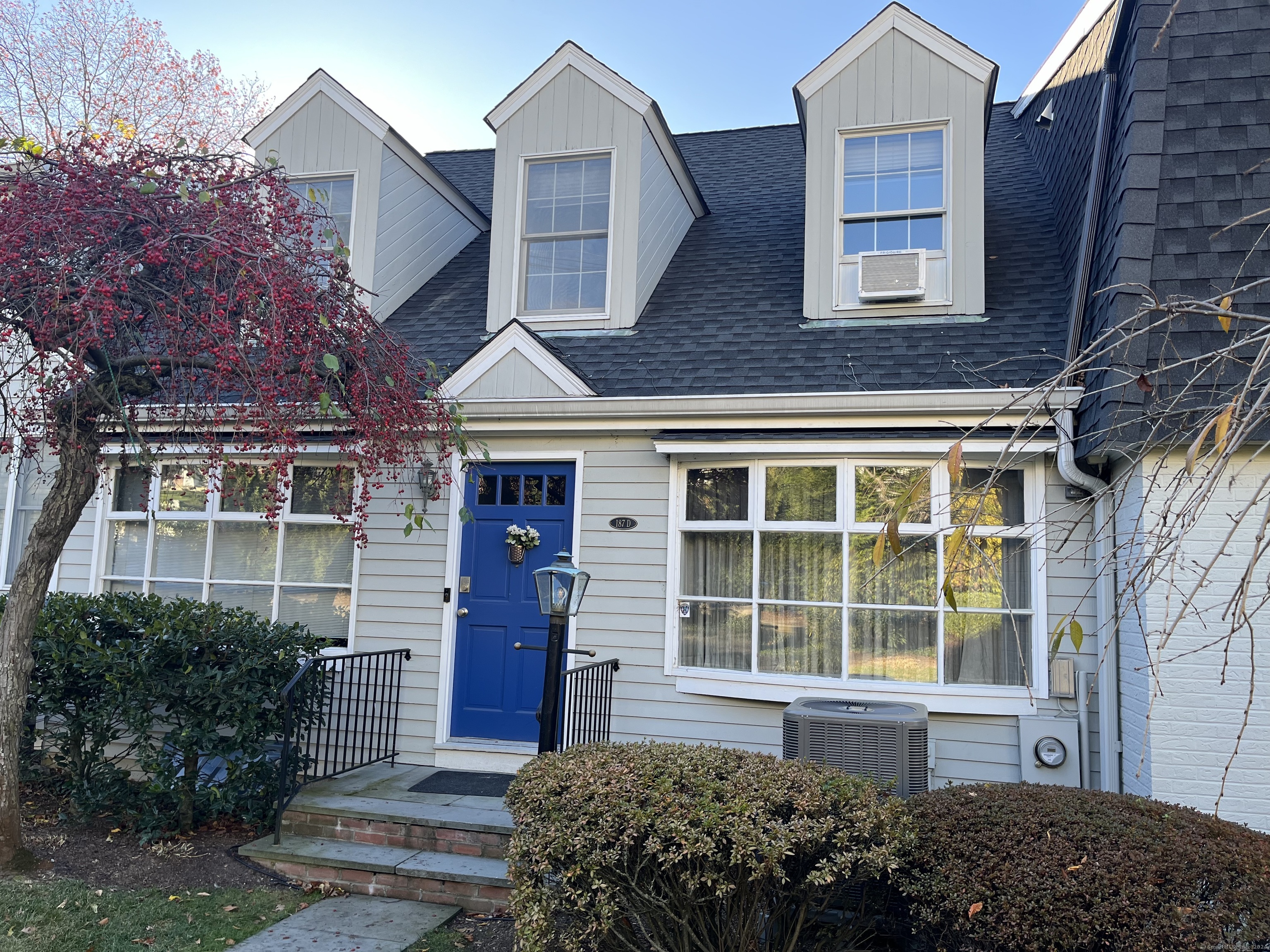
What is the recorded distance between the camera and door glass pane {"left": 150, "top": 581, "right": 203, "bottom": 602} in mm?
7016

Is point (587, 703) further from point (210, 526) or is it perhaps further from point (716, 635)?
point (210, 526)

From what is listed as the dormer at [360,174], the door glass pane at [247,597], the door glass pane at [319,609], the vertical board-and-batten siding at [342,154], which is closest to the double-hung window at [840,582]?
the door glass pane at [319,609]

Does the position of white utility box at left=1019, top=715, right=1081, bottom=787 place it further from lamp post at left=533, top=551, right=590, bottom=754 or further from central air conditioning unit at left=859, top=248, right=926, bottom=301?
central air conditioning unit at left=859, top=248, right=926, bottom=301

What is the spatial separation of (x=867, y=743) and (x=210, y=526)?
5.34m

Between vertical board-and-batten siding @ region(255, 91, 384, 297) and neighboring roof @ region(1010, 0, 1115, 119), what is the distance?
6.12 m

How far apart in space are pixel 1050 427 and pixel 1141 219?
4.14 ft

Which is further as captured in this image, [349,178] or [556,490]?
[349,178]

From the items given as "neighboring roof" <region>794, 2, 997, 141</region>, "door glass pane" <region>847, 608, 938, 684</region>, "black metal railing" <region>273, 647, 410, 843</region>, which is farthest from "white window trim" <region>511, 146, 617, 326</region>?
"door glass pane" <region>847, 608, 938, 684</region>

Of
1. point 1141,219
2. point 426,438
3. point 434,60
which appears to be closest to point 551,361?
point 426,438

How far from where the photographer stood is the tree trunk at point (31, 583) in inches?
186

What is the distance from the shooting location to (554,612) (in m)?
4.55

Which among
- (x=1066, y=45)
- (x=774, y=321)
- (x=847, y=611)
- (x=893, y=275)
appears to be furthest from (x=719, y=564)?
(x=1066, y=45)

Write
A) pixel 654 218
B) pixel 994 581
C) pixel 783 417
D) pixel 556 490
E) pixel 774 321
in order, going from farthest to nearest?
pixel 654 218
pixel 774 321
pixel 556 490
pixel 783 417
pixel 994 581

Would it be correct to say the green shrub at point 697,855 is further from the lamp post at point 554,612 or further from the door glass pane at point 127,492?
the door glass pane at point 127,492
